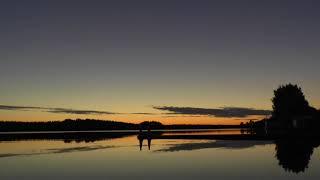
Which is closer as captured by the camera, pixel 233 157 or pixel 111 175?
pixel 111 175

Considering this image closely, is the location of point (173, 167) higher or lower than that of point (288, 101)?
lower

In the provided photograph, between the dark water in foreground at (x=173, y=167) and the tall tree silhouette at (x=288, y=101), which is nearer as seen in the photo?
the dark water in foreground at (x=173, y=167)

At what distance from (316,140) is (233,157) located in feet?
77.8

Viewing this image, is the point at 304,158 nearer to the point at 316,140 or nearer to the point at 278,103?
the point at 316,140

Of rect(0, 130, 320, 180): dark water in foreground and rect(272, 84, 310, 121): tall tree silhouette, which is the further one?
rect(272, 84, 310, 121): tall tree silhouette

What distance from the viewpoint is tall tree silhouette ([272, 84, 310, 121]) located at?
11792 cm

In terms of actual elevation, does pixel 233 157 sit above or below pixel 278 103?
below

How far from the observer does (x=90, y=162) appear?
41.5m

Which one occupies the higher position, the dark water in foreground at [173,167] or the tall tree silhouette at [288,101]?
the tall tree silhouette at [288,101]

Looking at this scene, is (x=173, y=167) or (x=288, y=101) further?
(x=288, y=101)

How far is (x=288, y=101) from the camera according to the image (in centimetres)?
12069

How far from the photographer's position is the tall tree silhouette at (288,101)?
117919 mm

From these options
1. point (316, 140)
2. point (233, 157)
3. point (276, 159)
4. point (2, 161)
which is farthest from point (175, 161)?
point (316, 140)

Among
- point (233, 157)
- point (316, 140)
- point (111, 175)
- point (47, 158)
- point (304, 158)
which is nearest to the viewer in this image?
point (111, 175)
